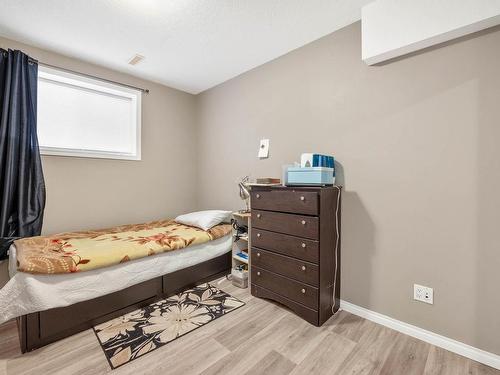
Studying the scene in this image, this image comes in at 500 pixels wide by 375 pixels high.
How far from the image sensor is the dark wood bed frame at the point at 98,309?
1.53 metres

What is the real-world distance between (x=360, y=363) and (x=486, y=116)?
5.34 ft

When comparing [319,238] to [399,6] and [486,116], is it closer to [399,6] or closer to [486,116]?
[486,116]

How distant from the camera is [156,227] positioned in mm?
2729

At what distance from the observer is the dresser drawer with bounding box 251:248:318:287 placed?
1788 mm

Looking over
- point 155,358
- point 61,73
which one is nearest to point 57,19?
point 61,73

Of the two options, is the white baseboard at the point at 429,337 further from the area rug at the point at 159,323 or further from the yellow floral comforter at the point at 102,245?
the yellow floral comforter at the point at 102,245

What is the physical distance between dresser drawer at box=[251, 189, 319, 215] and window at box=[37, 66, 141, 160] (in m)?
1.77

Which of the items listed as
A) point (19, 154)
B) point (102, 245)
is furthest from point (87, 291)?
point (19, 154)

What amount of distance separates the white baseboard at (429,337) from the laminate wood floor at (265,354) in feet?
0.12

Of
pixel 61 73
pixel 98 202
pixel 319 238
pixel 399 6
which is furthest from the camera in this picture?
pixel 98 202

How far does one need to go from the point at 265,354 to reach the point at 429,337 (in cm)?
109

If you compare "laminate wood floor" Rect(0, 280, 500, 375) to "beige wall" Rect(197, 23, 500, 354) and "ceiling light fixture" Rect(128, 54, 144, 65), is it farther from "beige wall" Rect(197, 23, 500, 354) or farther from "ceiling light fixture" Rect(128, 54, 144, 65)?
"ceiling light fixture" Rect(128, 54, 144, 65)

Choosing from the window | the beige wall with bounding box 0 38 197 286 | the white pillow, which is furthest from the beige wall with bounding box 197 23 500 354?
the window

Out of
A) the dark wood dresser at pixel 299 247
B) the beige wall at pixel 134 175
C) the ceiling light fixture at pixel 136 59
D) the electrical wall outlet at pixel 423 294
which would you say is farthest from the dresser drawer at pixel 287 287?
the ceiling light fixture at pixel 136 59
